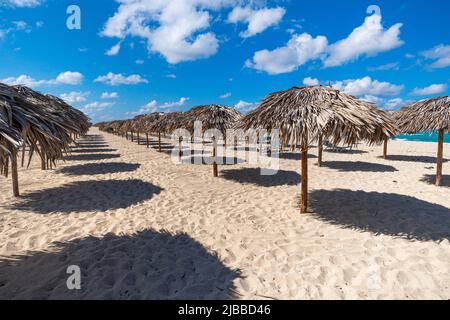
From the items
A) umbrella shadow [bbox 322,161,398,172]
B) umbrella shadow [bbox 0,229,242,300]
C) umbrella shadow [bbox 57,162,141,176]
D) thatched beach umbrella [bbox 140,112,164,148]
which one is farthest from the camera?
thatched beach umbrella [bbox 140,112,164,148]

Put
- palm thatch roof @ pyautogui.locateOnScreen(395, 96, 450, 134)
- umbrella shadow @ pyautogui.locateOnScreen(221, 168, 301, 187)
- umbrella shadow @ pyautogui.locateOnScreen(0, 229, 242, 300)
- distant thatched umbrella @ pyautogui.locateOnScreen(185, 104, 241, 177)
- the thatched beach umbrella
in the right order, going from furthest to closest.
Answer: the thatched beach umbrella
distant thatched umbrella @ pyautogui.locateOnScreen(185, 104, 241, 177)
umbrella shadow @ pyautogui.locateOnScreen(221, 168, 301, 187)
palm thatch roof @ pyautogui.locateOnScreen(395, 96, 450, 134)
umbrella shadow @ pyautogui.locateOnScreen(0, 229, 242, 300)

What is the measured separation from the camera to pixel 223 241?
4.13 meters

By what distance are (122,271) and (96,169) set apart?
25.7 ft

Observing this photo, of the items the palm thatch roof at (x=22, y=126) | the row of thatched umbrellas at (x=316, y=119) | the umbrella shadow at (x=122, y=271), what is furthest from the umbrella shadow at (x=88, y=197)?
the row of thatched umbrellas at (x=316, y=119)

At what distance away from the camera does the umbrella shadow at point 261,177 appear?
7906 millimetres

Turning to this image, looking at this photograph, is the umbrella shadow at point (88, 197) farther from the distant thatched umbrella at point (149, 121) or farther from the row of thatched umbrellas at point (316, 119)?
the distant thatched umbrella at point (149, 121)

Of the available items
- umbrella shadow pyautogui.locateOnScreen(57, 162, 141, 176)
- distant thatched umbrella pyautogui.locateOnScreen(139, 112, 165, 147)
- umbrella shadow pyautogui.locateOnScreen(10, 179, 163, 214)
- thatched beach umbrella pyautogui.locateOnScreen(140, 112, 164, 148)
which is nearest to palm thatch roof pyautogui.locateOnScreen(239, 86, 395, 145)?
umbrella shadow pyautogui.locateOnScreen(10, 179, 163, 214)

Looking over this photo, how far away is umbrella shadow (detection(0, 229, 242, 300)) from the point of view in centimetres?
277

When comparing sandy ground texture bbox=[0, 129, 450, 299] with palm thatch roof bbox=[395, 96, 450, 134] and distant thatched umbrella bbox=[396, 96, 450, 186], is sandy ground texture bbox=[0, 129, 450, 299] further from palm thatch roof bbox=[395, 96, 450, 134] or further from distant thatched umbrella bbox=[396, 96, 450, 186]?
palm thatch roof bbox=[395, 96, 450, 134]

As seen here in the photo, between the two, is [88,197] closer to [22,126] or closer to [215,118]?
[22,126]

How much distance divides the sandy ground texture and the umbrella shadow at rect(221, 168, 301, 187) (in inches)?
14.5

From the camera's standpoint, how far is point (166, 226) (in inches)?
183

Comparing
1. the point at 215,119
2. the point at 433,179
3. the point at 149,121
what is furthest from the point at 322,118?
the point at 149,121
